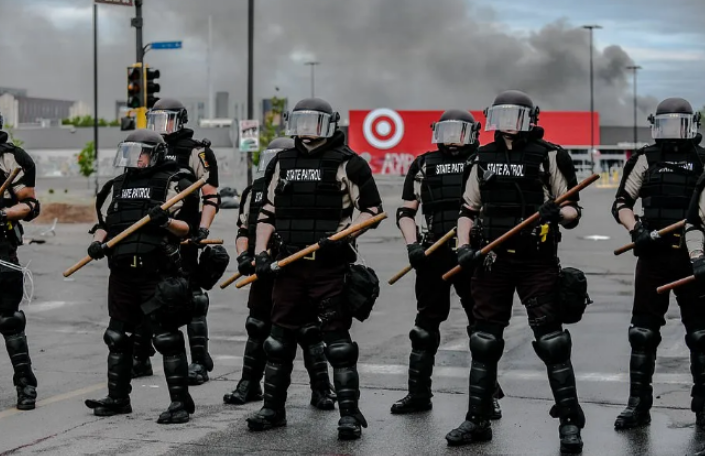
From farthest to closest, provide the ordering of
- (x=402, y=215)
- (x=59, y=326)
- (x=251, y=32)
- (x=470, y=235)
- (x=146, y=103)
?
(x=251, y=32)
(x=146, y=103)
(x=59, y=326)
(x=402, y=215)
(x=470, y=235)

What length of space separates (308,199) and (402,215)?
980 mm

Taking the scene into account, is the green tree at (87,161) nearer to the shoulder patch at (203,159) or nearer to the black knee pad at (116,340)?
the shoulder patch at (203,159)

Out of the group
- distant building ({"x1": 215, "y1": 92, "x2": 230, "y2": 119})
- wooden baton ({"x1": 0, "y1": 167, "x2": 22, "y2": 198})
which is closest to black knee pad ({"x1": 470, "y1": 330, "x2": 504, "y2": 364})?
wooden baton ({"x1": 0, "y1": 167, "x2": 22, "y2": 198})

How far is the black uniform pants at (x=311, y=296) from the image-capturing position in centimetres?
718

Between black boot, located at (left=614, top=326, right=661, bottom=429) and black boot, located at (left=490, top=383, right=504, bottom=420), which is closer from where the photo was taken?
black boot, located at (left=614, top=326, right=661, bottom=429)

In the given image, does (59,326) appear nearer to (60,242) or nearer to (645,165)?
(645,165)

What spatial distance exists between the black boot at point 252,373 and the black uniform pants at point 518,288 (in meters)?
1.93

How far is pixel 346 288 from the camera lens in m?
7.22

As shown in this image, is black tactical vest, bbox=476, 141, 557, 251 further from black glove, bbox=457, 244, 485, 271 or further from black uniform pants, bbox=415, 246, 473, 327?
black uniform pants, bbox=415, 246, 473, 327

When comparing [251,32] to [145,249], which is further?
[251,32]

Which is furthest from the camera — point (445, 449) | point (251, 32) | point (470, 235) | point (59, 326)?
point (251, 32)

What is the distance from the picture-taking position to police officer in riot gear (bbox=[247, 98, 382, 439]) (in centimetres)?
718

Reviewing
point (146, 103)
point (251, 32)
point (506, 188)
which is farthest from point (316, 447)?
point (251, 32)

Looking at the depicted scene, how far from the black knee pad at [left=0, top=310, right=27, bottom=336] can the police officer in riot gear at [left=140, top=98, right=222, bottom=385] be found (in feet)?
3.92
